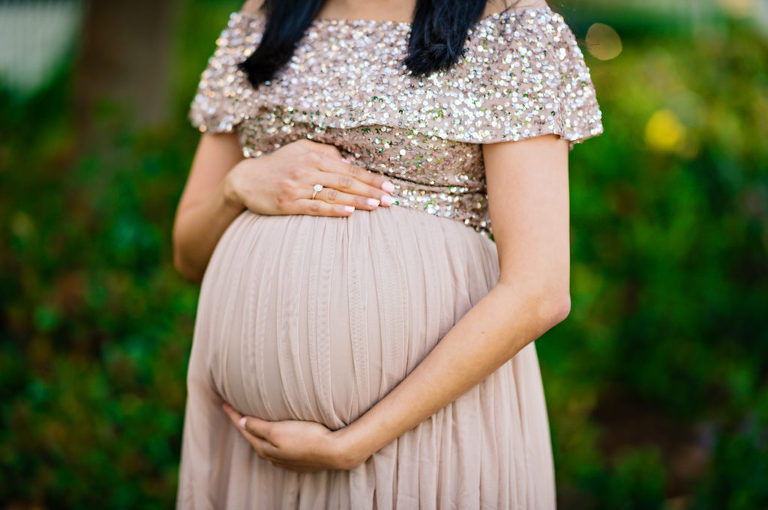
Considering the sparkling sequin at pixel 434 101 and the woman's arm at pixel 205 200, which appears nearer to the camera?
the sparkling sequin at pixel 434 101

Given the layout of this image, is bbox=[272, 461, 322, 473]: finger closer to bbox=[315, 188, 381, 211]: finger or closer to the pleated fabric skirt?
the pleated fabric skirt

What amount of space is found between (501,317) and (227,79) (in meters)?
0.87

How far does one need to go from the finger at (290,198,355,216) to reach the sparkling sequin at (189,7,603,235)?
4.6 inches

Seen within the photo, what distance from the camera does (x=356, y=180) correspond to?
1557 mm

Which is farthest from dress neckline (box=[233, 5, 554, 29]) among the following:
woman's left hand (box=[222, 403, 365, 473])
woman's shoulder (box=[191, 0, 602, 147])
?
woman's left hand (box=[222, 403, 365, 473])

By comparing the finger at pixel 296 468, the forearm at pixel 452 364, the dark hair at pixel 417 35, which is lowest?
the finger at pixel 296 468

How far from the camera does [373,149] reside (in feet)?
5.13

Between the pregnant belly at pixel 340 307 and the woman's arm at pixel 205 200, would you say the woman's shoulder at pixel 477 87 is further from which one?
the woman's arm at pixel 205 200

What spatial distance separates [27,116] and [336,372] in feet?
15.8

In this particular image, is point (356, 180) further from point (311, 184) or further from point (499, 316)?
point (499, 316)

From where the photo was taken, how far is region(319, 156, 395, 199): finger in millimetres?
1551

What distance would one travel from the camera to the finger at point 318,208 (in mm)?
1542

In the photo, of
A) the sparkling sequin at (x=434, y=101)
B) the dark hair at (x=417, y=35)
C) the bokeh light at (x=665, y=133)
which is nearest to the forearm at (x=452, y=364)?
the sparkling sequin at (x=434, y=101)

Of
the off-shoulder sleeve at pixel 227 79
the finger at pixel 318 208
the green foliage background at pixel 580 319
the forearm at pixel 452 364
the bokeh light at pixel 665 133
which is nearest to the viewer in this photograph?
the forearm at pixel 452 364
